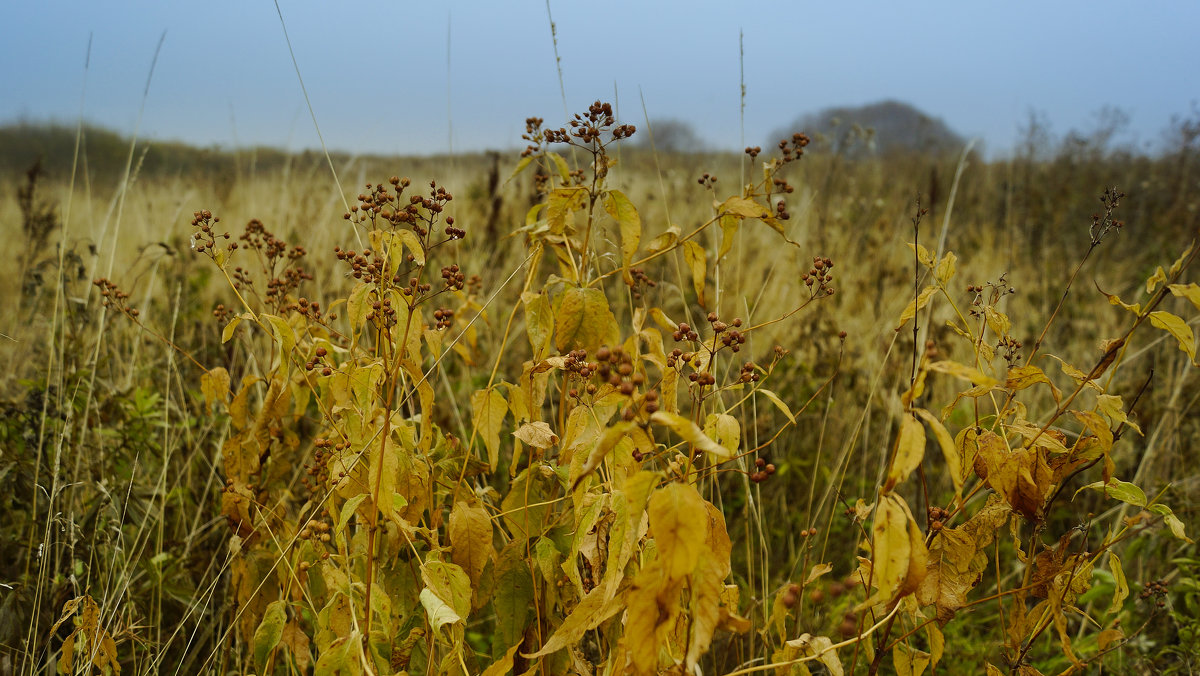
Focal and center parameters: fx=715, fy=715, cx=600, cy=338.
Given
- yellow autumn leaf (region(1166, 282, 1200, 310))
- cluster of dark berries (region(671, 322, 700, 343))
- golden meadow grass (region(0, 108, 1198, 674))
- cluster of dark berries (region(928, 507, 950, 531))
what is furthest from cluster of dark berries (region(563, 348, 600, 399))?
yellow autumn leaf (region(1166, 282, 1200, 310))

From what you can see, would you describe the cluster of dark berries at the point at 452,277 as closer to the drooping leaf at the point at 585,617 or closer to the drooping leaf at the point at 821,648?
the drooping leaf at the point at 585,617

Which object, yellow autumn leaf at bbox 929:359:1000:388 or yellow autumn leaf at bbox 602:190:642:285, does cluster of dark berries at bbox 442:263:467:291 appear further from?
yellow autumn leaf at bbox 929:359:1000:388

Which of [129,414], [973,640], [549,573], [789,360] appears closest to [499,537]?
[549,573]

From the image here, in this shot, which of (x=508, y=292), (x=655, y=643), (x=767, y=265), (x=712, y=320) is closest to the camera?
(x=655, y=643)

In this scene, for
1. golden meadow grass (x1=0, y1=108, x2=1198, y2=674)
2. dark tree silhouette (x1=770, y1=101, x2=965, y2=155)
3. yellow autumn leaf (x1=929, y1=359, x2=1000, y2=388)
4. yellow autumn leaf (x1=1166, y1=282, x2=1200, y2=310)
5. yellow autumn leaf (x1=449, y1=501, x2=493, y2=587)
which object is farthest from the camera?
dark tree silhouette (x1=770, y1=101, x2=965, y2=155)

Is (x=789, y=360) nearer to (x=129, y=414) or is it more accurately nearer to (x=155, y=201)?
(x=129, y=414)

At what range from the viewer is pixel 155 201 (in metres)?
5.67

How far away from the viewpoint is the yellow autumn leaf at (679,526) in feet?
2.15

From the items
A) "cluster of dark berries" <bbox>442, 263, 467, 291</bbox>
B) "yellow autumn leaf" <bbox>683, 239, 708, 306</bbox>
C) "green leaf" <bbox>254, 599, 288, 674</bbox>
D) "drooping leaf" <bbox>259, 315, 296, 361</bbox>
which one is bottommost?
"green leaf" <bbox>254, 599, 288, 674</bbox>

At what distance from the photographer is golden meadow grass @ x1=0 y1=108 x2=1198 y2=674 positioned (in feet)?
2.99

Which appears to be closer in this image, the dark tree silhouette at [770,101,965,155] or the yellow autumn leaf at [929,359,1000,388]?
the yellow autumn leaf at [929,359,1000,388]

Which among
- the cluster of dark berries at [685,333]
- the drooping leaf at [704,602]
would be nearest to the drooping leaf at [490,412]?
the cluster of dark berries at [685,333]

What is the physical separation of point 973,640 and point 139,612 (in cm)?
201

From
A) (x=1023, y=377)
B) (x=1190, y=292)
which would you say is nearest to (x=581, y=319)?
(x=1023, y=377)
